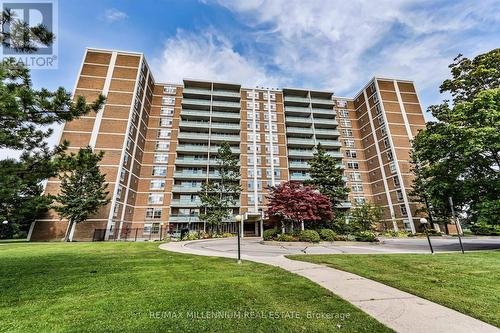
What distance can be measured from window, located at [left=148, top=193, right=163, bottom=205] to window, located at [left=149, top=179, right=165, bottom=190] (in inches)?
45.2

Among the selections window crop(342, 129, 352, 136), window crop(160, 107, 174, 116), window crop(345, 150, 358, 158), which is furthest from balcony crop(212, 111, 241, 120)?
window crop(345, 150, 358, 158)

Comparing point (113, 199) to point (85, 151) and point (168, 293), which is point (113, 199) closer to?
point (85, 151)

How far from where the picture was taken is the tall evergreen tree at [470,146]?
15.0m

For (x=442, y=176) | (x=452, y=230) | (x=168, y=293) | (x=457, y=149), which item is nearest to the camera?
(x=168, y=293)

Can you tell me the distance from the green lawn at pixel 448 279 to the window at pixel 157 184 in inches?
1488

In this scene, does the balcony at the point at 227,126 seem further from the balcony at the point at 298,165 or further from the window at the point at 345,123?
the window at the point at 345,123

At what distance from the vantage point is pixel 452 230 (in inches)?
1601

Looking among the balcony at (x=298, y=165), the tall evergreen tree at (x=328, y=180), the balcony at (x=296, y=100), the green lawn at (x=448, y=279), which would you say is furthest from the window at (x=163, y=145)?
the green lawn at (x=448, y=279)

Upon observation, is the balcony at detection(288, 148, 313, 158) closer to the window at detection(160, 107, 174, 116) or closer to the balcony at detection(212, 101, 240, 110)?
the balcony at detection(212, 101, 240, 110)

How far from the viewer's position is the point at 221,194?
39188 mm

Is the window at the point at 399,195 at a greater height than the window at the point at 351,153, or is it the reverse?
the window at the point at 351,153

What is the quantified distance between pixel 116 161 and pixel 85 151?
31930 millimetres

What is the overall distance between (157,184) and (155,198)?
2680 millimetres

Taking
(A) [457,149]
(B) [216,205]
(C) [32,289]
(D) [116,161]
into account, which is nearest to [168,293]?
(C) [32,289]
